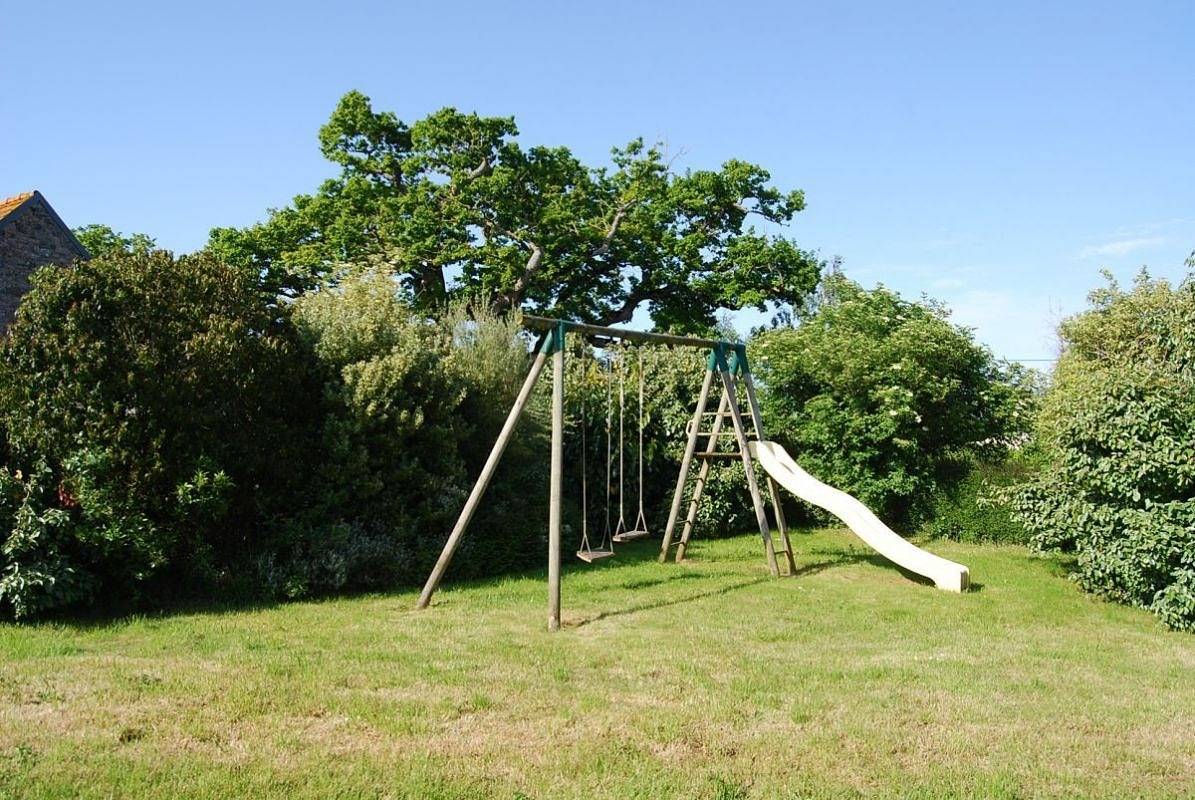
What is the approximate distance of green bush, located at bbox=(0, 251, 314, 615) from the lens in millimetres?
8094

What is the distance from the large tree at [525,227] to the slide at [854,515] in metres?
15.2

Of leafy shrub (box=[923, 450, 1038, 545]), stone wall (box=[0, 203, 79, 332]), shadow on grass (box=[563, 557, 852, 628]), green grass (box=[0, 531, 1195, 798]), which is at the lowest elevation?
green grass (box=[0, 531, 1195, 798])

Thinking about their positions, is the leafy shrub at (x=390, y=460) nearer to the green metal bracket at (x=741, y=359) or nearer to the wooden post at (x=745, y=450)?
the wooden post at (x=745, y=450)

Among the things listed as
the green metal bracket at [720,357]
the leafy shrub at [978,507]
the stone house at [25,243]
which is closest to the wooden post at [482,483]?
the green metal bracket at [720,357]

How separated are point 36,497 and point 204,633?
197cm

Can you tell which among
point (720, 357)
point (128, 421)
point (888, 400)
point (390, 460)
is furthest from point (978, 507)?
point (128, 421)

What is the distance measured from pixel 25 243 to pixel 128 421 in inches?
428

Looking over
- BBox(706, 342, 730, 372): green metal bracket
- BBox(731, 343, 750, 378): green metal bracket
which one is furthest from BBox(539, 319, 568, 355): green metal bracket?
BBox(731, 343, 750, 378): green metal bracket

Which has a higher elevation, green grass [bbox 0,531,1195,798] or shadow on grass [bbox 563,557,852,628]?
shadow on grass [bbox 563,557,852,628]

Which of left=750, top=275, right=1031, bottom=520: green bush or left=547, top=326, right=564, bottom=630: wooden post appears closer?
left=547, top=326, right=564, bottom=630: wooden post

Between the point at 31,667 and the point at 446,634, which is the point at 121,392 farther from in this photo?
the point at 446,634

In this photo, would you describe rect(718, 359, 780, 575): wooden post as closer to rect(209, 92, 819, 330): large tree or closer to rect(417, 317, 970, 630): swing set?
rect(417, 317, 970, 630): swing set

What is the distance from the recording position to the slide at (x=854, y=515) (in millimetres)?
10915

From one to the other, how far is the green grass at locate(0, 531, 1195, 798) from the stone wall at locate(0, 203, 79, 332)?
433 inches
